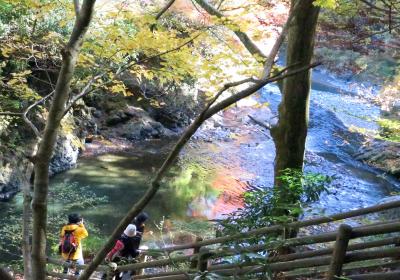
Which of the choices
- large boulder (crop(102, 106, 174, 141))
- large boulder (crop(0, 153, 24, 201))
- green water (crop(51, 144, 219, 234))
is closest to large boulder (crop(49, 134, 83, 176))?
green water (crop(51, 144, 219, 234))

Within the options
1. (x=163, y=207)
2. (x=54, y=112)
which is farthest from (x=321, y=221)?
(x=163, y=207)

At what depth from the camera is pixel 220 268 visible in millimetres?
3006

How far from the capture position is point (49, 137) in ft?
7.93

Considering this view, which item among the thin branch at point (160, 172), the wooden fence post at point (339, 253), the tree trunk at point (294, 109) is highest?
the tree trunk at point (294, 109)

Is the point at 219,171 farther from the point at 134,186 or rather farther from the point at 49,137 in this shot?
the point at 49,137

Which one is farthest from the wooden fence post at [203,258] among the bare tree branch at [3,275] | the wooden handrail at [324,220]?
the bare tree branch at [3,275]

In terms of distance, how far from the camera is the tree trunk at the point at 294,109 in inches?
214

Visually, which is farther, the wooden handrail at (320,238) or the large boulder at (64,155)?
the large boulder at (64,155)

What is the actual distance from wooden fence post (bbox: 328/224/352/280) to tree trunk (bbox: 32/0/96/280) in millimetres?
1747

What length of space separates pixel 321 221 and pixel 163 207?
8.52 m

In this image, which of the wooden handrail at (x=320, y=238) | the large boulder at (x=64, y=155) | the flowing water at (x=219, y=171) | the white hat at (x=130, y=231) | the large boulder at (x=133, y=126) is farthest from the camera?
the large boulder at (x=133, y=126)

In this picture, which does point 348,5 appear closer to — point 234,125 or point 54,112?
point 54,112

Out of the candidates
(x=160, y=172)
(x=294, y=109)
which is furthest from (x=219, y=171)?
(x=160, y=172)

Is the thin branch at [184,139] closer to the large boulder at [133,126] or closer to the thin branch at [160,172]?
the thin branch at [160,172]
